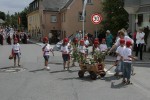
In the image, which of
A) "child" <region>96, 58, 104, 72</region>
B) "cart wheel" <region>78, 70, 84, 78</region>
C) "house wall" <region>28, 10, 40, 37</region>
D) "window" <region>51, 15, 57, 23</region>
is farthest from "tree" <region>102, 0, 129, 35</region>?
"child" <region>96, 58, 104, 72</region>

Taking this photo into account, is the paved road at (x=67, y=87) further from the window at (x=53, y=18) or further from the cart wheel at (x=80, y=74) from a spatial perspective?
the window at (x=53, y=18)

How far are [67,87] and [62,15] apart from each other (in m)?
46.8

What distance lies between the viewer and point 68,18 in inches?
2153

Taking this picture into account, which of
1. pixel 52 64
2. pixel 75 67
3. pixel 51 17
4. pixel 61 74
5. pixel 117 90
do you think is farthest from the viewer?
pixel 51 17

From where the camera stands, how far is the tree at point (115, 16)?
44.4m

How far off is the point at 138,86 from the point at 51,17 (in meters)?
48.7

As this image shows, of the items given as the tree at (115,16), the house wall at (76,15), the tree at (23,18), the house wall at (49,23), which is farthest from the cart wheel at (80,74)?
the tree at (23,18)

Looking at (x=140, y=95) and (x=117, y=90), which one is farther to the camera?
(x=117, y=90)

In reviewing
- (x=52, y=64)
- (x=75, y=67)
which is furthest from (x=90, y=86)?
(x=52, y=64)

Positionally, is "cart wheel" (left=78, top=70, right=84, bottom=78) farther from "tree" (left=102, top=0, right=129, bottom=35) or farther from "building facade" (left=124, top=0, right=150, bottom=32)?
"tree" (left=102, top=0, right=129, bottom=35)

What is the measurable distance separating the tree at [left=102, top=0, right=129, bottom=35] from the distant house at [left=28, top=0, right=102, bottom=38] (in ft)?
21.5

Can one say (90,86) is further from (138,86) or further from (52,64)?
(52,64)

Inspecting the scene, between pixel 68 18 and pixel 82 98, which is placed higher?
pixel 68 18

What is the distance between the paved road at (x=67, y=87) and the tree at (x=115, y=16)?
90.3ft
